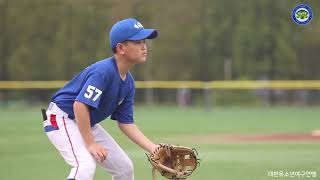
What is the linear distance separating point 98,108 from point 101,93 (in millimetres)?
296

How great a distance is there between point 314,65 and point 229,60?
3917mm

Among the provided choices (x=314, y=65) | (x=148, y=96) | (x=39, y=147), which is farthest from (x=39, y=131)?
(x=314, y=65)

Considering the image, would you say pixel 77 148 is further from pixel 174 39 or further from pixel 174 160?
pixel 174 39

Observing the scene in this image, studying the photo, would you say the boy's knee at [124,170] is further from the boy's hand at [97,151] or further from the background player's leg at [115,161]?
the boy's hand at [97,151]

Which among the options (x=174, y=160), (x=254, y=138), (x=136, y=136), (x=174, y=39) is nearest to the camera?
(x=174, y=160)

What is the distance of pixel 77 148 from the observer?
4156 millimetres

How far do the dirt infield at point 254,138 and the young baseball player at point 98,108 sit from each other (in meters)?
6.50

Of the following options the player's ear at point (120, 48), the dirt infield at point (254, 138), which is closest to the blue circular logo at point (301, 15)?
the dirt infield at point (254, 138)

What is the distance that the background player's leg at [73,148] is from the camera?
4.04 metres

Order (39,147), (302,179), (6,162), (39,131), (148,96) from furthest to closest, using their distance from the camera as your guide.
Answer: (148,96) → (39,131) → (39,147) → (6,162) → (302,179)

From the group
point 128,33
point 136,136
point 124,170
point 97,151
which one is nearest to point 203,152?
point 136,136

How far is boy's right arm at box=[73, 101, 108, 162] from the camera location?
13.2 ft

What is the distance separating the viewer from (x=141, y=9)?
27234mm

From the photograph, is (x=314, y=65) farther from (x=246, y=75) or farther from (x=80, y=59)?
(x=80, y=59)
